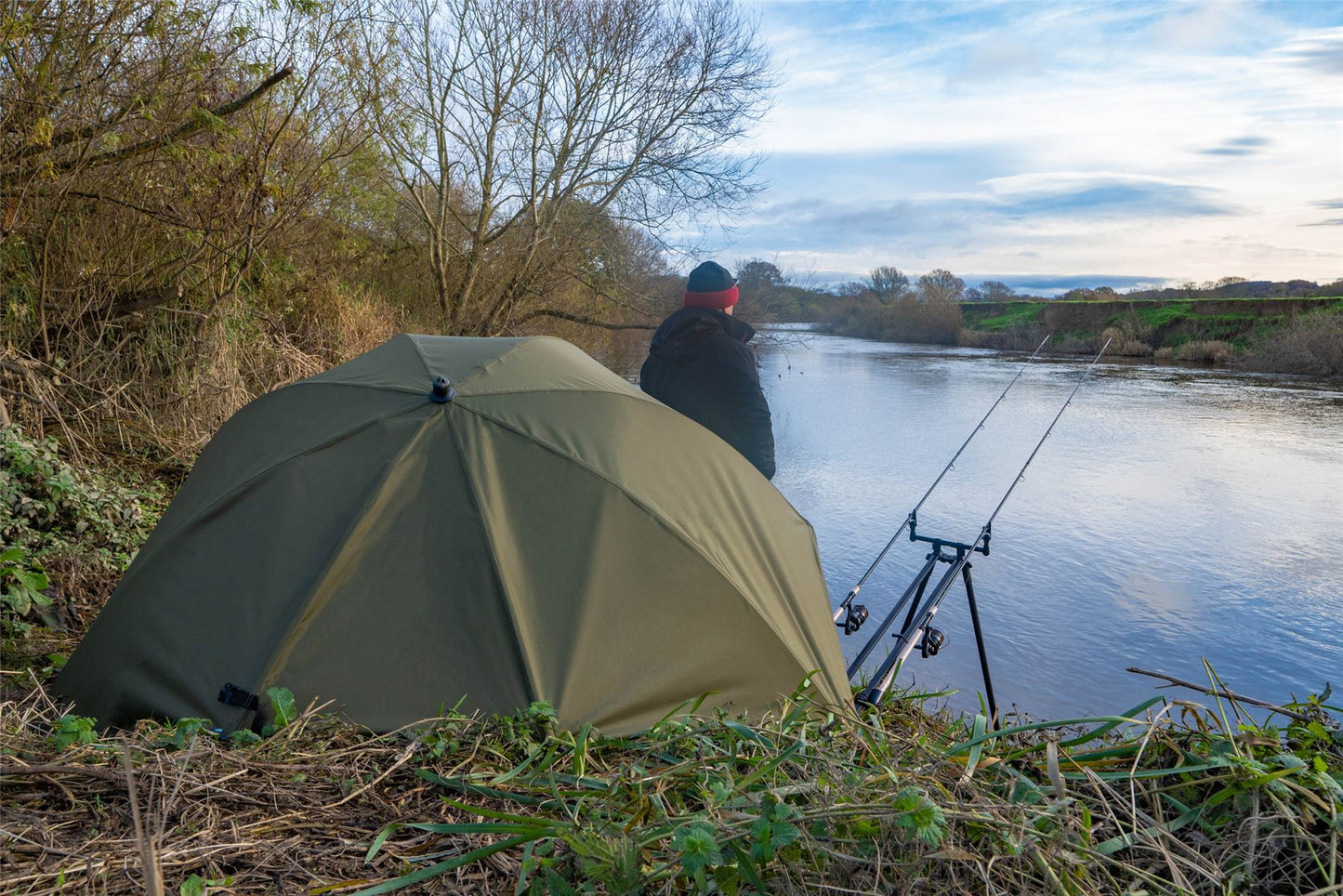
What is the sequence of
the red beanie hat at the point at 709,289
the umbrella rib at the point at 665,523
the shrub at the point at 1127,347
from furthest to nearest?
the shrub at the point at 1127,347
the red beanie hat at the point at 709,289
the umbrella rib at the point at 665,523

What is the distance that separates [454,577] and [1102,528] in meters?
5.90

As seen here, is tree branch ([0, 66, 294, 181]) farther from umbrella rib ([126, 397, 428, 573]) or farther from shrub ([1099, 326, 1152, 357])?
shrub ([1099, 326, 1152, 357])

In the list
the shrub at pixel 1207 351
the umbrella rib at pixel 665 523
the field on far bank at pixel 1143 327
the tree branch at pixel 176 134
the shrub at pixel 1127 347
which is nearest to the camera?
the umbrella rib at pixel 665 523

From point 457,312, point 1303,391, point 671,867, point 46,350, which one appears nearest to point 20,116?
point 46,350

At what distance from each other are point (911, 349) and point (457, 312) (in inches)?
626

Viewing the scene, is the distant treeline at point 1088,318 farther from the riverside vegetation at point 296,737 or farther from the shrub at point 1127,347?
the riverside vegetation at point 296,737

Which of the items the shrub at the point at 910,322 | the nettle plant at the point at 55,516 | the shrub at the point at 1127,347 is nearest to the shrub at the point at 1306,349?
the shrub at the point at 1127,347

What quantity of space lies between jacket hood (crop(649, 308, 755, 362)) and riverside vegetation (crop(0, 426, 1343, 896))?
2.84m

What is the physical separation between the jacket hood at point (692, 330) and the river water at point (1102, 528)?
166cm

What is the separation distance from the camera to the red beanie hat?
4812mm

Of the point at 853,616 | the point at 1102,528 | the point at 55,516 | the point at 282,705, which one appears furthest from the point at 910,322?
the point at 282,705

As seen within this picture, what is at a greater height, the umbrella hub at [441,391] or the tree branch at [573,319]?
the tree branch at [573,319]

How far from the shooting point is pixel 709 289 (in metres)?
4.81

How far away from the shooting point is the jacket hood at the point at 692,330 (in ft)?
15.2
